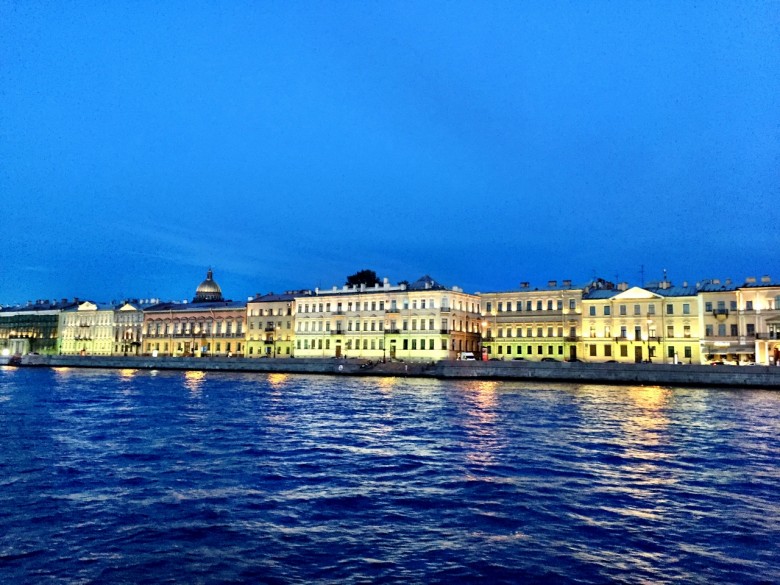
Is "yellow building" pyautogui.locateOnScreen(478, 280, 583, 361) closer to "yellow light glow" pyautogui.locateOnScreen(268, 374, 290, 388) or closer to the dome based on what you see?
"yellow light glow" pyautogui.locateOnScreen(268, 374, 290, 388)

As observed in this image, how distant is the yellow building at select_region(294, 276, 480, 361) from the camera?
235 feet

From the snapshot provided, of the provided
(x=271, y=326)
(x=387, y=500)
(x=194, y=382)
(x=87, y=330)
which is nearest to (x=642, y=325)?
(x=194, y=382)

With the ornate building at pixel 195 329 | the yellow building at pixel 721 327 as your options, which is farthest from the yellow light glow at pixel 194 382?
the yellow building at pixel 721 327

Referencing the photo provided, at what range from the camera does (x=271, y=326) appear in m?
85.4

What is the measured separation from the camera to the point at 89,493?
1294cm

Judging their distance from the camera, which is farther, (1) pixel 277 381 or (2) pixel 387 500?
(1) pixel 277 381

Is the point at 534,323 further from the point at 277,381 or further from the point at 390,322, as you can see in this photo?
the point at 277,381

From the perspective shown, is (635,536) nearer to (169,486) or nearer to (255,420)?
(169,486)

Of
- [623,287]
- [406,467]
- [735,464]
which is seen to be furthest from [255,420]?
[623,287]

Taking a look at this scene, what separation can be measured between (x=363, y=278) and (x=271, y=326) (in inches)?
517

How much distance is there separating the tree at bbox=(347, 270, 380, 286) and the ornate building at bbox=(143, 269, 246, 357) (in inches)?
565

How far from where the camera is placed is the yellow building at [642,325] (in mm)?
62219

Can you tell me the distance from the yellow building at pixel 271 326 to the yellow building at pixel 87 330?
27112 millimetres

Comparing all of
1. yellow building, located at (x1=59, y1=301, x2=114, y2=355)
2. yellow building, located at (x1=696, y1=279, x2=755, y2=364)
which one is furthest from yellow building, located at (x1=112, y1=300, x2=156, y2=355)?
yellow building, located at (x1=696, y1=279, x2=755, y2=364)
